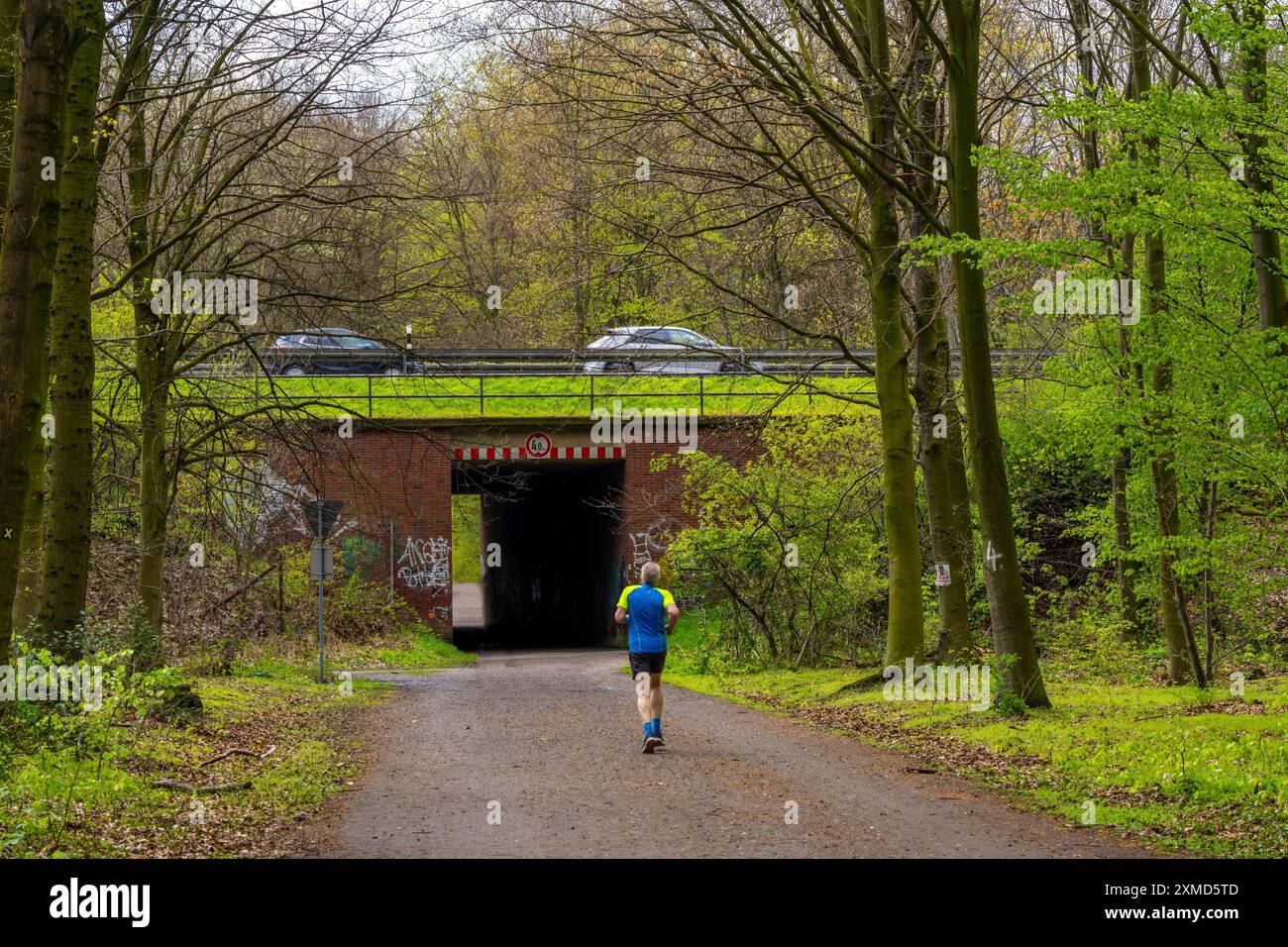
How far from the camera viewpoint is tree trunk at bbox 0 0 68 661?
9.70 m

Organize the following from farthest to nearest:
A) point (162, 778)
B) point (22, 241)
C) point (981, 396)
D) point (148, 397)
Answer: point (148, 397), point (981, 396), point (162, 778), point (22, 241)

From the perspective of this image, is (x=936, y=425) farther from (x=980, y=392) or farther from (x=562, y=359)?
(x=562, y=359)

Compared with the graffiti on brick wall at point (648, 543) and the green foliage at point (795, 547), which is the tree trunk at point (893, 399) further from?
the graffiti on brick wall at point (648, 543)

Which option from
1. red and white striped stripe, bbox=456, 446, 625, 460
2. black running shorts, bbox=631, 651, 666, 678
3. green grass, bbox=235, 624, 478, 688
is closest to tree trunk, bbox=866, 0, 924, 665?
black running shorts, bbox=631, 651, 666, 678

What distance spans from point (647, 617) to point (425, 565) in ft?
63.1

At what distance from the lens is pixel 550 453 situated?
3284 centimetres

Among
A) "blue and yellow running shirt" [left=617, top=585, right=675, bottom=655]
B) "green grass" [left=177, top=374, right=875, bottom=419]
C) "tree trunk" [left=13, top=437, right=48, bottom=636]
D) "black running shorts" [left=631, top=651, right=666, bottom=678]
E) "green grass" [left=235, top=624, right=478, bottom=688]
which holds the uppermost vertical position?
"green grass" [left=177, top=374, right=875, bottom=419]

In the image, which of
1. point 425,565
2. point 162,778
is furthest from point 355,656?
point 162,778

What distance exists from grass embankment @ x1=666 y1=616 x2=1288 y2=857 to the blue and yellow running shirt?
9.29ft

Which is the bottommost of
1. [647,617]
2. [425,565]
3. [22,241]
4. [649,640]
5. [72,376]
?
[649,640]

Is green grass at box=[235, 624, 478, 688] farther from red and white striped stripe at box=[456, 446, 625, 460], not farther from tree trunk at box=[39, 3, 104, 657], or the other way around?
tree trunk at box=[39, 3, 104, 657]

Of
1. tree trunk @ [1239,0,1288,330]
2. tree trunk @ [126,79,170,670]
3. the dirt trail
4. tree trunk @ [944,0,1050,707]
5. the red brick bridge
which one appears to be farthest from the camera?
the red brick bridge

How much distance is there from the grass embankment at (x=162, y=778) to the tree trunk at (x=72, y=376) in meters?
1.45

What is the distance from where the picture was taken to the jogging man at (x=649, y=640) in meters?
13.8
